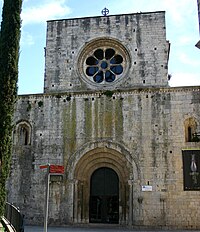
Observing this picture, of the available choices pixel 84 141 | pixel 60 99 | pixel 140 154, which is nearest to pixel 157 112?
pixel 140 154

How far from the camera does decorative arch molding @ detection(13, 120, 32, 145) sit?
15.5 metres

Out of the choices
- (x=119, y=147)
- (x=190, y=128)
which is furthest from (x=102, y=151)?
(x=190, y=128)

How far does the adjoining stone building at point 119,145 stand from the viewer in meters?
13.7

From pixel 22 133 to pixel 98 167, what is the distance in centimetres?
376

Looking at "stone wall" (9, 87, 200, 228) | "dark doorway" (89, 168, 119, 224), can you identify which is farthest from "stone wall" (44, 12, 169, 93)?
"dark doorway" (89, 168, 119, 224)

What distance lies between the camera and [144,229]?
13.3 m

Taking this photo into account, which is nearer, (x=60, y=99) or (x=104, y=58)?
(x=60, y=99)

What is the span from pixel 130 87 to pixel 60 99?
326 centimetres

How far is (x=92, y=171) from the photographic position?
1506cm

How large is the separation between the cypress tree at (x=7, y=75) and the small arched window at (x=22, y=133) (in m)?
5.53

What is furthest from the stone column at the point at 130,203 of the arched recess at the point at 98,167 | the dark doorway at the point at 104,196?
the dark doorway at the point at 104,196

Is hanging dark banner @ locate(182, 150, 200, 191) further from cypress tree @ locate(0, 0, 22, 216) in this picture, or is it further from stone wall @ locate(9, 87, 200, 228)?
cypress tree @ locate(0, 0, 22, 216)

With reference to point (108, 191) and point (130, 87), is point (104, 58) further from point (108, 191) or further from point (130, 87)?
point (108, 191)

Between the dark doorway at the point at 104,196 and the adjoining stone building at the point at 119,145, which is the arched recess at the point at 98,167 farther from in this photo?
the dark doorway at the point at 104,196
